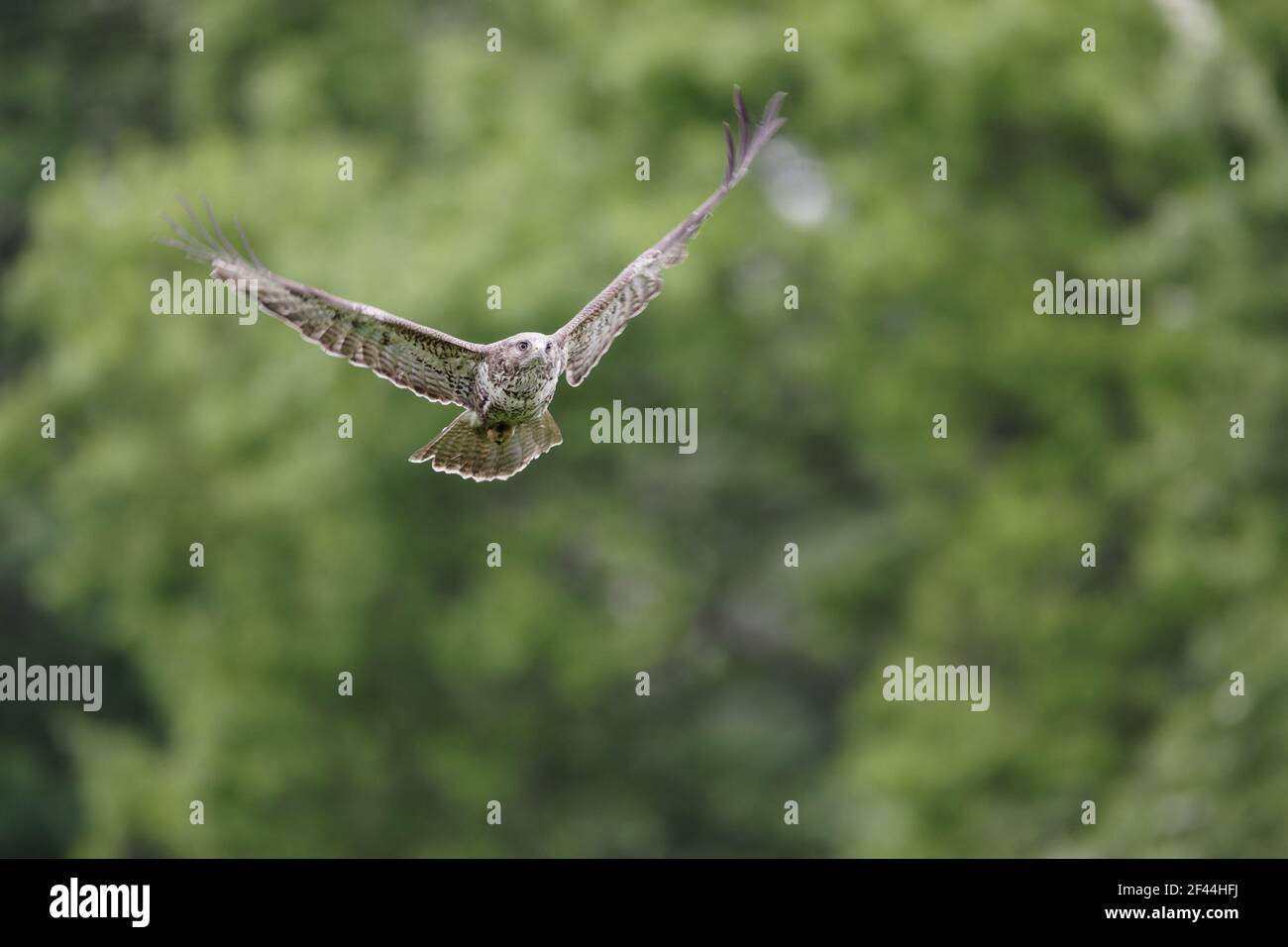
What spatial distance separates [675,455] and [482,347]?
16.2 m

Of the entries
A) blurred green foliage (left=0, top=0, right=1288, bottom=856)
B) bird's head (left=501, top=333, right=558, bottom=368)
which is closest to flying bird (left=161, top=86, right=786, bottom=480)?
bird's head (left=501, top=333, right=558, bottom=368)

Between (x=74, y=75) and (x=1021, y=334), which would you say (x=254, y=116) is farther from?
(x=1021, y=334)

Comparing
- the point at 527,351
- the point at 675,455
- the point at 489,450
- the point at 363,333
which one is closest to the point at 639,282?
the point at 527,351

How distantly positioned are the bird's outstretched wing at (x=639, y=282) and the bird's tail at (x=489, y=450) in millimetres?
344

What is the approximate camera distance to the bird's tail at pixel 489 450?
954 cm

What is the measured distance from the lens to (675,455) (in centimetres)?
2528

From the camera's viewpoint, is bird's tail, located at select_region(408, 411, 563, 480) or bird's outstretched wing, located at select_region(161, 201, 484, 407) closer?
bird's outstretched wing, located at select_region(161, 201, 484, 407)

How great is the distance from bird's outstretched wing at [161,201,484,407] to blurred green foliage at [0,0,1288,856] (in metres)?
9.34

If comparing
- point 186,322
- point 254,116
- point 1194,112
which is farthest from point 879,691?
point 254,116

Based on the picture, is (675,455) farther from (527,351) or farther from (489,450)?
(527,351)

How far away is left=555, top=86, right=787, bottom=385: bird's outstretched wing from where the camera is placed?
30.5 feet

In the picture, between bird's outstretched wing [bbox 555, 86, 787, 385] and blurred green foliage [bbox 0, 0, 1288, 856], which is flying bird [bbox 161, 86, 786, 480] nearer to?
bird's outstretched wing [bbox 555, 86, 787, 385]

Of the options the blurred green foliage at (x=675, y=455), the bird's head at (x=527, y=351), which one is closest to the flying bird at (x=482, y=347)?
the bird's head at (x=527, y=351)

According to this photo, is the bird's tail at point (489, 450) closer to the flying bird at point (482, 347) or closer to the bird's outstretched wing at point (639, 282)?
the flying bird at point (482, 347)
